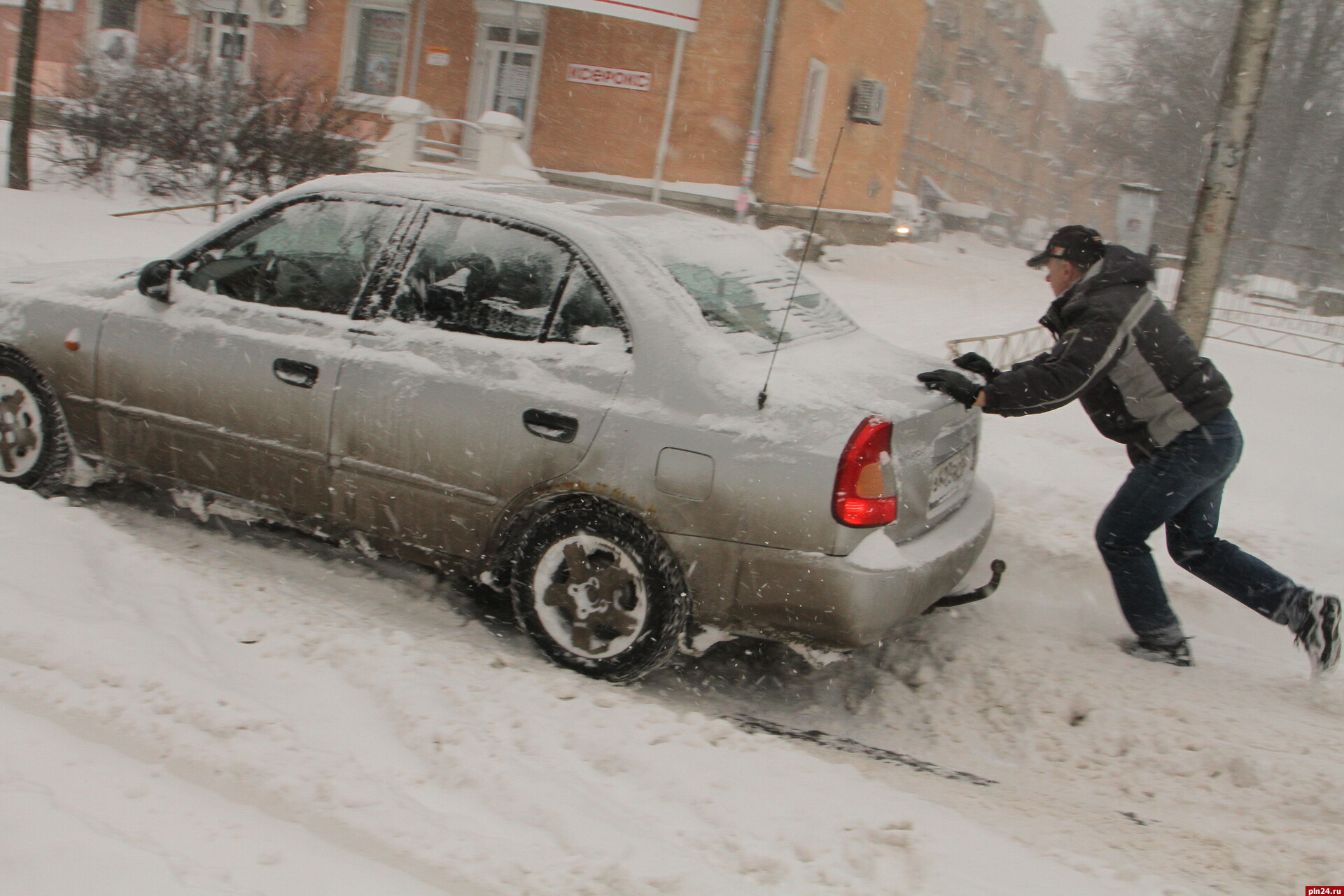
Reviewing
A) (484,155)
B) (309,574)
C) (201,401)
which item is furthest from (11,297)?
(484,155)

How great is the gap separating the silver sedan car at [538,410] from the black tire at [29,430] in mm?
12

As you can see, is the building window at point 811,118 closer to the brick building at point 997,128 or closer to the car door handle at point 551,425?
the brick building at point 997,128

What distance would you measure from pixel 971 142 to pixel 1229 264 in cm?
2146

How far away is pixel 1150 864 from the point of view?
3.00 meters

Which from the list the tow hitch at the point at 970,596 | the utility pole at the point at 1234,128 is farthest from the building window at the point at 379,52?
the tow hitch at the point at 970,596

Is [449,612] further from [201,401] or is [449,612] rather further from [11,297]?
[11,297]

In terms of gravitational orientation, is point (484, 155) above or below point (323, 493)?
above

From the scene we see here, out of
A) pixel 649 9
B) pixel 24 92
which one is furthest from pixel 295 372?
pixel 649 9

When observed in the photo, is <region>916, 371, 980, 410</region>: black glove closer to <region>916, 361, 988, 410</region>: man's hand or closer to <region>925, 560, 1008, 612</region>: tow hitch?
<region>916, 361, 988, 410</region>: man's hand

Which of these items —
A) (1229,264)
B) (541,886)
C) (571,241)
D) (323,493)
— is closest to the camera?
(541,886)

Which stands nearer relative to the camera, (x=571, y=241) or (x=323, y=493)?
(x=571, y=241)

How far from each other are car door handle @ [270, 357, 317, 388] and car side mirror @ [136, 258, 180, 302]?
67 centimetres

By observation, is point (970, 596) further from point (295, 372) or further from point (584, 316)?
point (295, 372)

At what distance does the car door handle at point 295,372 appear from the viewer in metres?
4.22
